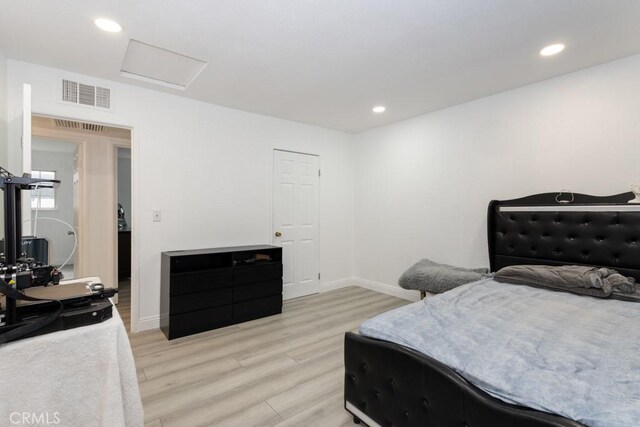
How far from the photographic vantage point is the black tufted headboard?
7.98ft

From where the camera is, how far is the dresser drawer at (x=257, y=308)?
3.34 metres

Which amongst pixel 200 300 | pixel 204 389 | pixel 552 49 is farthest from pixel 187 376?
pixel 552 49

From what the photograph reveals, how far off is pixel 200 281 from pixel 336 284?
2365 millimetres

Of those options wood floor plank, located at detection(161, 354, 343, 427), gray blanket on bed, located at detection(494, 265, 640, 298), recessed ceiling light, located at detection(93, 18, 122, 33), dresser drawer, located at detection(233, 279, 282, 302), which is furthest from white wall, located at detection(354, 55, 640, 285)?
recessed ceiling light, located at detection(93, 18, 122, 33)

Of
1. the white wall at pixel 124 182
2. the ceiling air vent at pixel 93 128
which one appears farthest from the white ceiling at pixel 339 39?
the white wall at pixel 124 182

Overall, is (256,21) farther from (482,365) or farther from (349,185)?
(349,185)

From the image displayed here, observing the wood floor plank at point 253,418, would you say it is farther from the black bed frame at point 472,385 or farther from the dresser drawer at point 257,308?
the dresser drawer at point 257,308

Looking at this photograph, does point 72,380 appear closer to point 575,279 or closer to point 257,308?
point 257,308

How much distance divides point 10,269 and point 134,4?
5.42ft

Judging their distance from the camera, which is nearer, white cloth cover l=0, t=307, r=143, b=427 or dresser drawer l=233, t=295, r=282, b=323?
white cloth cover l=0, t=307, r=143, b=427

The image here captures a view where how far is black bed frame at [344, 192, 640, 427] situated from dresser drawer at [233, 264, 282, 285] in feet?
5.92

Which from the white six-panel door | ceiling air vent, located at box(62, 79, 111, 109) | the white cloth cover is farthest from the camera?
the white six-panel door

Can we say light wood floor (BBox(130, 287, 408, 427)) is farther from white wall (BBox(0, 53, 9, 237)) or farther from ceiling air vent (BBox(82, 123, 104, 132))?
ceiling air vent (BBox(82, 123, 104, 132))

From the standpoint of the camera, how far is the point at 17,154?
2.54m
